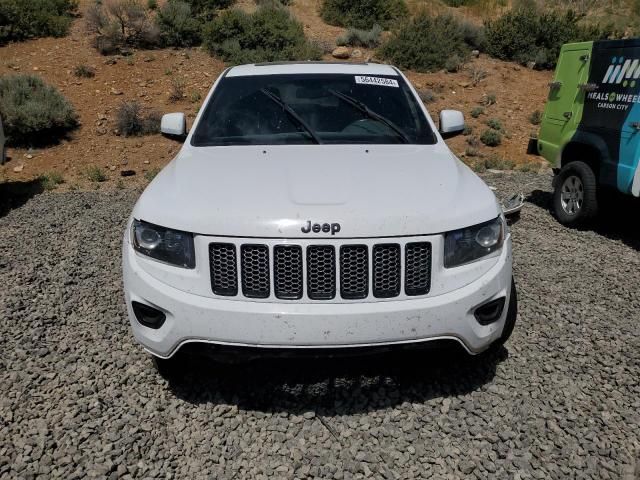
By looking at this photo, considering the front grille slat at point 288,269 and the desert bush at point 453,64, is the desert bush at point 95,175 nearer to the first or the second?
the front grille slat at point 288,269

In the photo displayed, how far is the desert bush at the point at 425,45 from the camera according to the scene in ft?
52.4

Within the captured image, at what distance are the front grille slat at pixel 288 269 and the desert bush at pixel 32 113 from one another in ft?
31.7

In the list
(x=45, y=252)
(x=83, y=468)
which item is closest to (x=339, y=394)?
(x=83, y=468)

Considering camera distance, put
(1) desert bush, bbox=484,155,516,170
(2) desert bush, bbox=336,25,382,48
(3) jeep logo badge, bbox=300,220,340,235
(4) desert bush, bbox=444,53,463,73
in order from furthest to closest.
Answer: (2) desert bush, bbox=336,25,382,48
(4) desert bush, bbox=444,53,463,73
(1) desert bush, bbox=484,155,516,170
(3) jeep logo badge, bbox=300,220,340,235

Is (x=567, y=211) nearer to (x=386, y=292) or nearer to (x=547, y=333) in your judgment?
(x=547, y=333)

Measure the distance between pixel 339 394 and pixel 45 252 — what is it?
3.63 meters

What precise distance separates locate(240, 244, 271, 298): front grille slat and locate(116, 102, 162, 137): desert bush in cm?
945

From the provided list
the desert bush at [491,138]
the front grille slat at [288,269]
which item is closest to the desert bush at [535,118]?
the desert bush at [491,138]

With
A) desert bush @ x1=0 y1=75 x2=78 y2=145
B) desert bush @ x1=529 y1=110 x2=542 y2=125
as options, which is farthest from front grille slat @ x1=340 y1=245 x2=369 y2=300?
desert bush @ x1=529 y1=110 x2=542 y2=125

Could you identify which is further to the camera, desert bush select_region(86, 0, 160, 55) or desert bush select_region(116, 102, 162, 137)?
desert bush select_region(86, 0, 160, 55)

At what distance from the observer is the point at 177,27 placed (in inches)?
614

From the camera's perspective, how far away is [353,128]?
3.65m

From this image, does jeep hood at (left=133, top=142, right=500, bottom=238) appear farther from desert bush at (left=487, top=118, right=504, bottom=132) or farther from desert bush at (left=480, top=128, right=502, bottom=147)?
desert bush at (left=487, top=118, right=504, bottom=132)

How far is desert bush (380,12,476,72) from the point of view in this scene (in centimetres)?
1597
